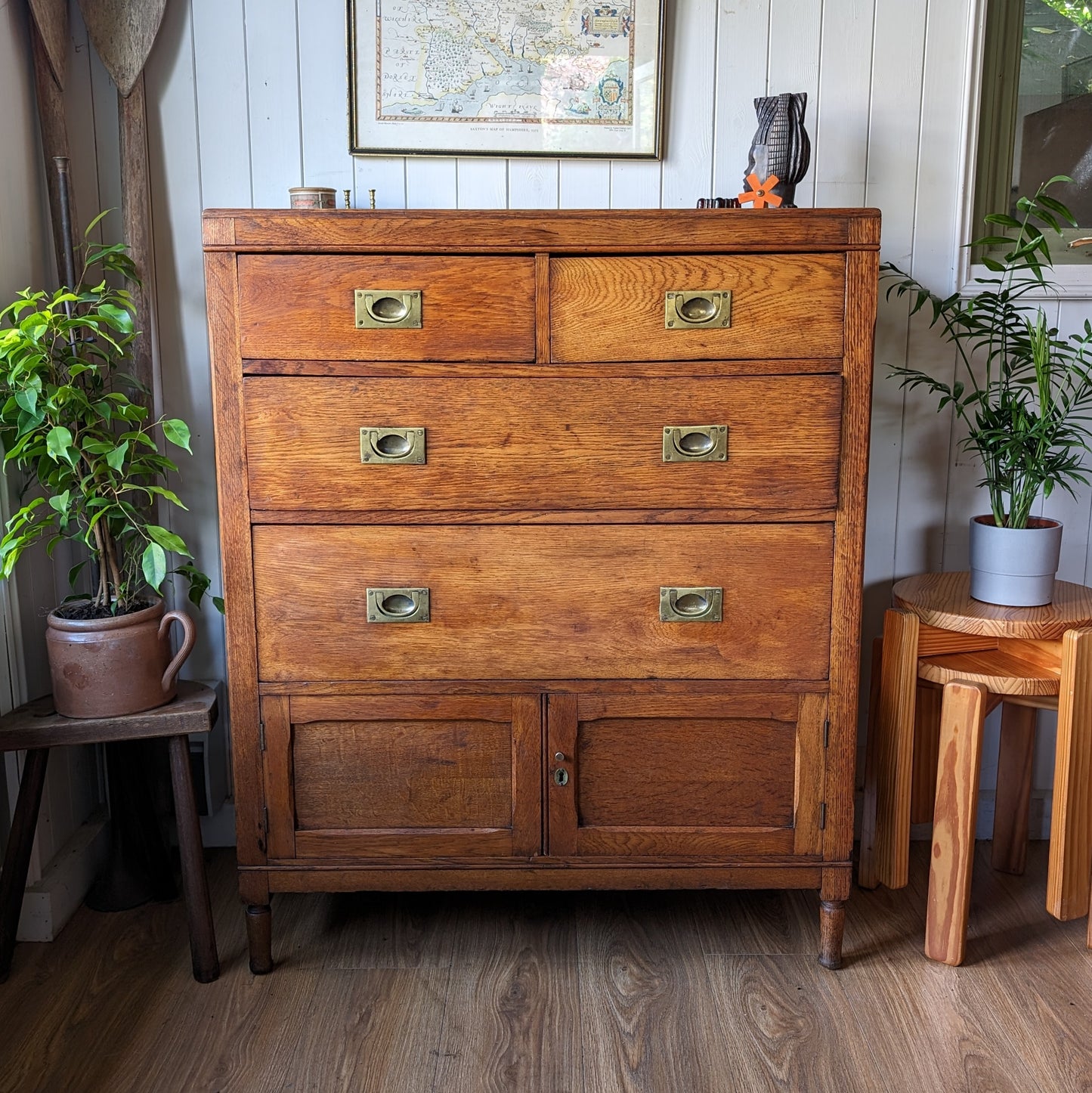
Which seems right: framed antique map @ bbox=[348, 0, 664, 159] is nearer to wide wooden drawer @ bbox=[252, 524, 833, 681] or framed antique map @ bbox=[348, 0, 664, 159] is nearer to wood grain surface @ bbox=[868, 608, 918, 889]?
wide wooden drawer @ bbox=[252, 524, 833, 681]

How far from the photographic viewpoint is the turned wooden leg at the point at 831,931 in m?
1.79

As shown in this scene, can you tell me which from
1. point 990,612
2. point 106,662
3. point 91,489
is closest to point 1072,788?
point 990,612

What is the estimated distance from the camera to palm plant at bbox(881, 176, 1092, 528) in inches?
72.6

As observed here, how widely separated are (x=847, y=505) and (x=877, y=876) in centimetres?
85

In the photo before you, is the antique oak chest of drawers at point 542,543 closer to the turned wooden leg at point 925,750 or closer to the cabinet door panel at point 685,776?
the cabinet door panel at point 685,776

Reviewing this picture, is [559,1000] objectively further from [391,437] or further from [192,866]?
[391,437]

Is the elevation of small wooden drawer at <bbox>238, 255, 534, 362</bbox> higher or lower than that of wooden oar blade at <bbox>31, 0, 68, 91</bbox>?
lower

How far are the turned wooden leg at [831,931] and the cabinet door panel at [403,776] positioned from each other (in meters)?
0.52

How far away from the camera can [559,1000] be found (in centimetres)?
173

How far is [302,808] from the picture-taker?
5.72 ft

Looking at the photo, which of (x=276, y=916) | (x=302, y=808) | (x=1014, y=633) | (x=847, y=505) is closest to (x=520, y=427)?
(x=847, y=505)

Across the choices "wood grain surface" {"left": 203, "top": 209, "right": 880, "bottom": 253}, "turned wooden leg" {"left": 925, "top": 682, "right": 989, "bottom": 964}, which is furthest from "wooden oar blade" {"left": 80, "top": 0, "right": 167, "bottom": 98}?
"turned wooden leg" {"left": 925, "top": 682, "right": 989, "bottom": 964}

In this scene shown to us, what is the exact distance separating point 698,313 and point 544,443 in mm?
314

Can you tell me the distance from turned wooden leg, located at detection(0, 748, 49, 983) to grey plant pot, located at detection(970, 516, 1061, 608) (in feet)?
5.54
